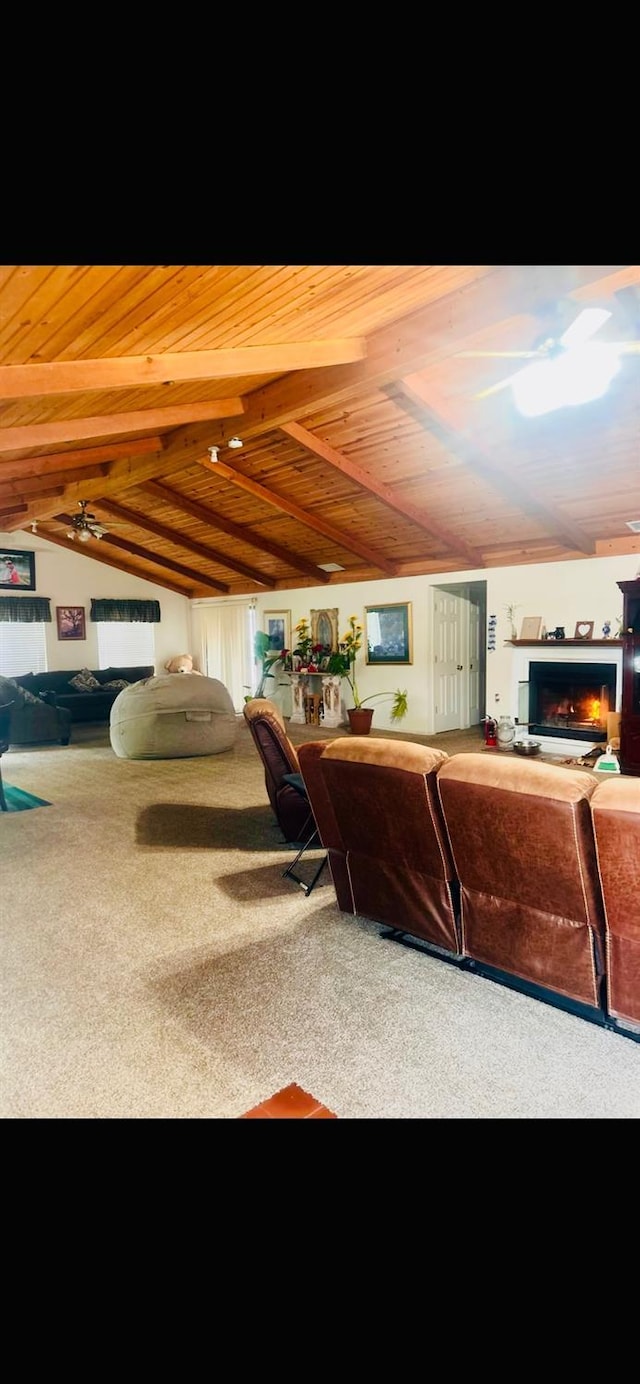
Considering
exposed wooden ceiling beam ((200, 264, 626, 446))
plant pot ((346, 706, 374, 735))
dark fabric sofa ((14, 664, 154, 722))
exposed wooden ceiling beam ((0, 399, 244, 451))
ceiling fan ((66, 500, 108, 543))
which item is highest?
exposed wooden ceiling beam ((200, 264, 626, 446))

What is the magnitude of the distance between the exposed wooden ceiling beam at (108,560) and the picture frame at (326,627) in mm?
3436

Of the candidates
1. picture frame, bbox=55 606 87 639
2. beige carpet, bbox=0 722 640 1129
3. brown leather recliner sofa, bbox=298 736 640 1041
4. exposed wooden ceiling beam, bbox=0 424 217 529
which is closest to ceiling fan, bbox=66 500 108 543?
exposed wooden ceiling beam, bbox=0 424 217 529

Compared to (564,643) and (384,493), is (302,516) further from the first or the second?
(564,643)

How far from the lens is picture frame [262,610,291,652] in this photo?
10820mm

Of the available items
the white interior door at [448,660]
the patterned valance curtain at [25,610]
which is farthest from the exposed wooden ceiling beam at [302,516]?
the patterned valance curtain at [25,610]

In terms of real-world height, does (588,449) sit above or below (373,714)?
above

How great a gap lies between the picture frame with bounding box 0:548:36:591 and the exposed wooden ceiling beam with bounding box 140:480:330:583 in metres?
3.31

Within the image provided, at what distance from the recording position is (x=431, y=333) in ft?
13.2

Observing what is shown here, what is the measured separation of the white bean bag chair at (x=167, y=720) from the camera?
24.6 feet

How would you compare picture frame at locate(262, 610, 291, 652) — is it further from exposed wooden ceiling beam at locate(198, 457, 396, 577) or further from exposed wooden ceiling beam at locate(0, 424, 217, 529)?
exposed wooden ceiling beam at locate(0, 424, 217, 529)
